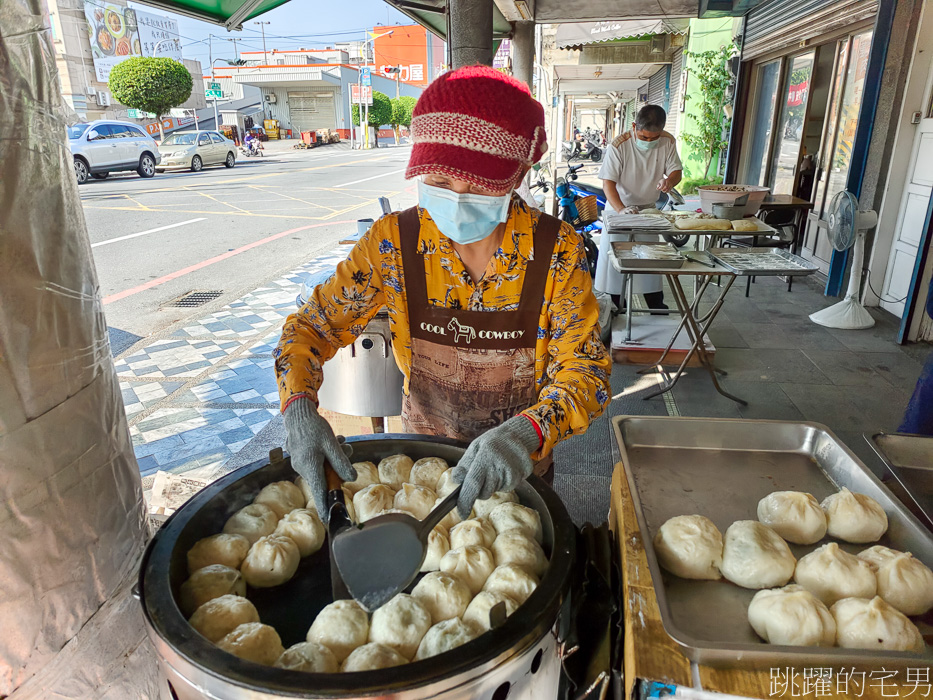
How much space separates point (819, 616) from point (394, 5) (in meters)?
5.60

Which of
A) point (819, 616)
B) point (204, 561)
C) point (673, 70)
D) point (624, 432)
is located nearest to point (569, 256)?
point (624, 432)

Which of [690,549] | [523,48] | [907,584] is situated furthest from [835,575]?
[523,48]

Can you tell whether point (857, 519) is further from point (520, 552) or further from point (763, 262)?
point (763, 262)

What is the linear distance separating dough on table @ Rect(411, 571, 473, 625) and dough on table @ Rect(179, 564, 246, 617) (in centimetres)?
40

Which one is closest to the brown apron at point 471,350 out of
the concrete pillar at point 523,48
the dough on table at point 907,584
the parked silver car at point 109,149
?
the dough on table at point 907,584

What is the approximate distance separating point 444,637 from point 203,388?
12.8 ft

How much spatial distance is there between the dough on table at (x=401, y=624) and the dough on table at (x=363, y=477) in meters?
0.44

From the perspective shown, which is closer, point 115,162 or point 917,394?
point 917,394

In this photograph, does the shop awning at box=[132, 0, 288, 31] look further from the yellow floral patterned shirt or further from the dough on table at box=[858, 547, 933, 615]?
the dough on table at box=[858, 547, 933, 615]

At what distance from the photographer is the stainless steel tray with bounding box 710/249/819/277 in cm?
355

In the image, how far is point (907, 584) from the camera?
114cm

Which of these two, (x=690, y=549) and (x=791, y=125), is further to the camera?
(x=791, y=125)

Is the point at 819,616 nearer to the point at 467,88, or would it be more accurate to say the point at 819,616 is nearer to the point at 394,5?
the point at 467,88

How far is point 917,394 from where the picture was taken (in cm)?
247
